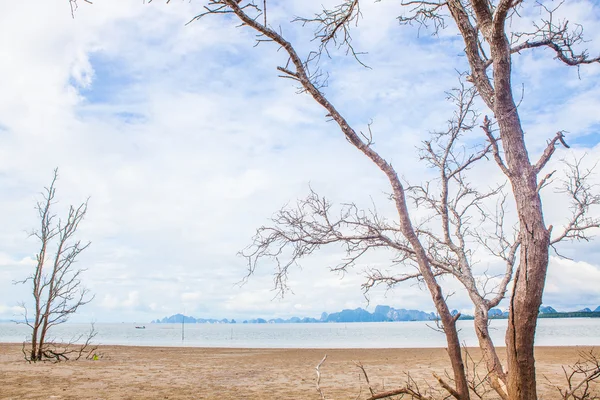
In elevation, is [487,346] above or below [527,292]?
below

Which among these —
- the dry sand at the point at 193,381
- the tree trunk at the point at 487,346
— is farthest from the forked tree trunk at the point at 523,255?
the dry sand at the point at 193,381

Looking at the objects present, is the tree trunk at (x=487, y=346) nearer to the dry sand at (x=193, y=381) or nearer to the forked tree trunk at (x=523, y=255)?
the forked tree trunk at (x=523, y=255)

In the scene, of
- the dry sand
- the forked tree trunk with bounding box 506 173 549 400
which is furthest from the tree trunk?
the dry sand

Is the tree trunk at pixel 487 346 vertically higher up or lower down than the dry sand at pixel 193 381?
higher up

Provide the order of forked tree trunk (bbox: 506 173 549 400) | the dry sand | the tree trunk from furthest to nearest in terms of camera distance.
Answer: the dry sand → the tree trunk → forked tree trunk (bbox: 506 173 549 400)

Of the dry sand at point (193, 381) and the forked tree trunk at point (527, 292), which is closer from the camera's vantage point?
the forked tree trunk at point (527, 292)

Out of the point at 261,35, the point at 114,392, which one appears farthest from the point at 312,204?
the point at 114,392

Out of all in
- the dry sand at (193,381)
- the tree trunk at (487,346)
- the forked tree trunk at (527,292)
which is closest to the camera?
the forked tree trunk at (527,292)

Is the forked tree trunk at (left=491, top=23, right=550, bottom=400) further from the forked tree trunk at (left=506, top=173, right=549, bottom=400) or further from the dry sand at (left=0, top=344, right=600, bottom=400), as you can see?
the dry sand at (left=0, top=344, right=600, bottom=400)

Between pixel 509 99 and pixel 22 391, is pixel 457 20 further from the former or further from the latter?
pixel 22 391

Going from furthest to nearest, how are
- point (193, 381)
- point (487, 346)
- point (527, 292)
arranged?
point (193, 381), point (487, 346), point (527, 292)

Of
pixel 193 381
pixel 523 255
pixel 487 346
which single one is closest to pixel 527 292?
pixel 523 255

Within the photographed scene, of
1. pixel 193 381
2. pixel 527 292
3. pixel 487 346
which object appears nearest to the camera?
pixel 527 292

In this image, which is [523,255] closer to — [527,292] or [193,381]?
[527,292]
